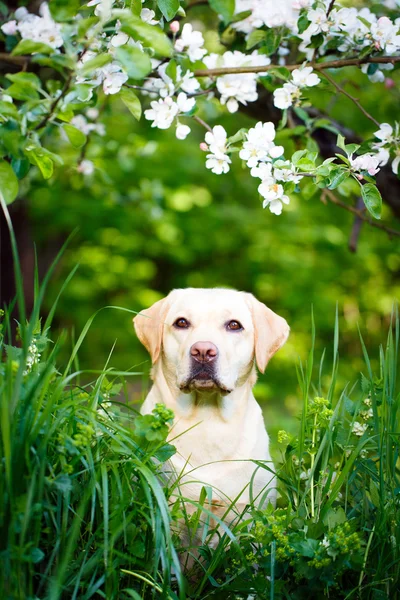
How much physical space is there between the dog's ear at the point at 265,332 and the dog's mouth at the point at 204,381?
27cm

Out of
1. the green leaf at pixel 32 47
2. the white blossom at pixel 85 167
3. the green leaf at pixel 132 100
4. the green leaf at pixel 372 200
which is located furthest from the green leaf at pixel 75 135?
the white blossom at pixel 85 167

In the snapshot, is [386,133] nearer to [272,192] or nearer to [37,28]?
[272,192]

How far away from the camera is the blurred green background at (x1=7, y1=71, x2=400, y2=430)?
8.61m

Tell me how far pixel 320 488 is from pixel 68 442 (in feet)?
3.27

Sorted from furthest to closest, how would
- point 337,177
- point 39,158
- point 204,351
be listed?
1. point 204,351
2. point 337,177
3. point 39,158

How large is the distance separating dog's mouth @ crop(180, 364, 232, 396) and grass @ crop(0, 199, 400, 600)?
0.33 metres

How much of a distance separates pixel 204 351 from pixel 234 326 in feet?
0.86

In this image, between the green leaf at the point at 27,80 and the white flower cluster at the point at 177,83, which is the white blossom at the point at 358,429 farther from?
the green leaf at the point at 27,80

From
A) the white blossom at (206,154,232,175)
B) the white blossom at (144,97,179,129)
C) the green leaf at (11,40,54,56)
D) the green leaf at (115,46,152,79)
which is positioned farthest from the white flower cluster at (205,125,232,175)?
the green leaf at (11,40,54,56)

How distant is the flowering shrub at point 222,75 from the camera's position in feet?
7.24

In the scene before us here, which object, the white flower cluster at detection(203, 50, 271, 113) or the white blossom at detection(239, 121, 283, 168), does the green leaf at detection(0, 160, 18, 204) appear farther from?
the white flower cluster at detection(203, 50, 271, 113)

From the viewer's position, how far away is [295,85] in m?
3.03

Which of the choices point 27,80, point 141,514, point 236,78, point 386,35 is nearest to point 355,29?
point 386,35

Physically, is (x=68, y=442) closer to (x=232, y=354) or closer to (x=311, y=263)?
(x=232, y=354)
